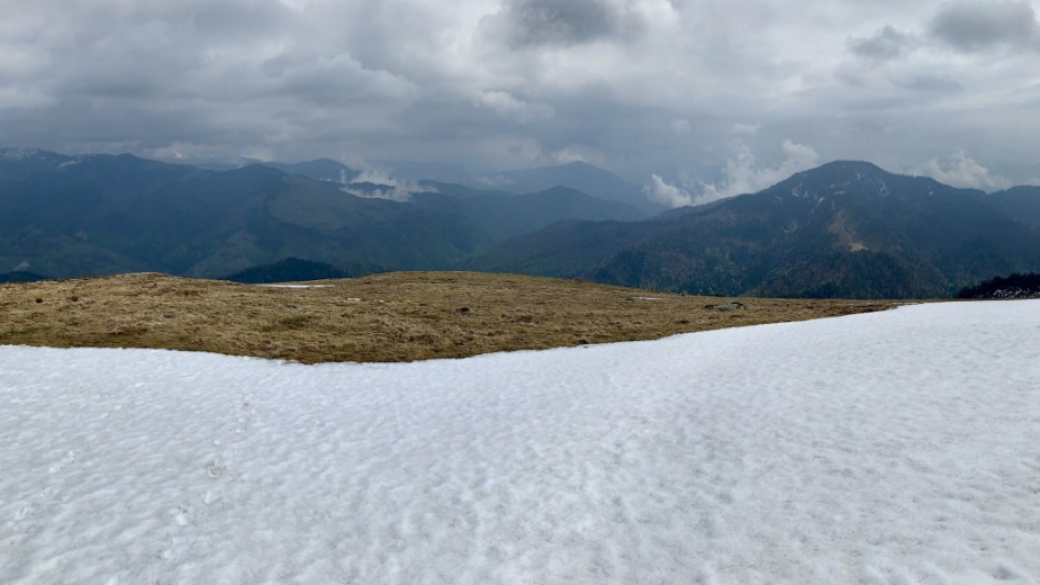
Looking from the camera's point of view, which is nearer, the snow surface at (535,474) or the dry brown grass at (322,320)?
the snow surface at (535,474)

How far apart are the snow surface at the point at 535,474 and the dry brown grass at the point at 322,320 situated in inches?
241

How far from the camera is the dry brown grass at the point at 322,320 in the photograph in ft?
103

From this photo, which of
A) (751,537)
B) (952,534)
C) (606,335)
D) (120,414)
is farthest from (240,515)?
(606,335)

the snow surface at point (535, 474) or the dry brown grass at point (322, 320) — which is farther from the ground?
the dry brown grass at point (322, 320)

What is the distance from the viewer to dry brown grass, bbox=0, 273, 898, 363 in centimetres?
3148

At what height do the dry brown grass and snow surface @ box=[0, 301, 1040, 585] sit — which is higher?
the dry brown grass

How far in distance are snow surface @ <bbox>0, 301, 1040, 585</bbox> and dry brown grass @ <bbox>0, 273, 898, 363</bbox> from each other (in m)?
6.11

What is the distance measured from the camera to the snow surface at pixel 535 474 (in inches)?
412

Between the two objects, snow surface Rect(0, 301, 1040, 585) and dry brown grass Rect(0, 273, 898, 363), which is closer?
snow surface Rect(0, 301, 1040, 585)

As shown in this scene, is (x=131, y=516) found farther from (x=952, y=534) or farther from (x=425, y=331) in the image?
(x=425, y=331)

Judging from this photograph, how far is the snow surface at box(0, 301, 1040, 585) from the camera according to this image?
10453 mm

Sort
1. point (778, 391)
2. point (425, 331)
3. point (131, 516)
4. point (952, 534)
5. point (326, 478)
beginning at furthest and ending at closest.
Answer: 1. point (425, 331)
2. point (778, 391)
3. point (326, 478)
4. point (131, 516)
5. point (952, 534)

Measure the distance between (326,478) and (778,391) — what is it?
1649 centimetres

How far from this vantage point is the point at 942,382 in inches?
777
